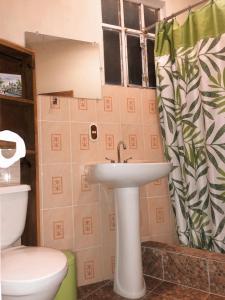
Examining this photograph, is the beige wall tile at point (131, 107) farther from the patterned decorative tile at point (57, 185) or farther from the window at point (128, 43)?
the patterned decorative tile at point (57, 185)

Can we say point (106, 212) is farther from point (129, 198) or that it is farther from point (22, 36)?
point (22, 36)

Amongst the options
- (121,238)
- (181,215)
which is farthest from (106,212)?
(181,215)

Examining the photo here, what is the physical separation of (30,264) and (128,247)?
0.69 m

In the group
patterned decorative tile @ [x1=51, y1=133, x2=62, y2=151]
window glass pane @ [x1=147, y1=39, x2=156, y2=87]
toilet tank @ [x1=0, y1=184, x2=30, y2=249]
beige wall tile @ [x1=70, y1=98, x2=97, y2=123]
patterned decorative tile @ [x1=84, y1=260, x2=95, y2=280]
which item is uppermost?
window glass pane @ [x1=147, y1=39, x2=156, y2=87]

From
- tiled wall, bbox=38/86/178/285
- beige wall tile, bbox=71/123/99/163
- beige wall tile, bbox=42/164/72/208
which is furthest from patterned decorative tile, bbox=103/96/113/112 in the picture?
beige wall tile, bbox=42/164/72/208

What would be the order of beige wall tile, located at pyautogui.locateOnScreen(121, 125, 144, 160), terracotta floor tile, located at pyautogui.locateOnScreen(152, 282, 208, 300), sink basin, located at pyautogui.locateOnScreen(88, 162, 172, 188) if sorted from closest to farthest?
sink basin, located at pyautogui.locateOnScreen(88, 162, 172, 188) → terracotta floor tile, located at pyautogui.locateOnScreen(152, 282, 208, 300) → beige wall tile, located at pyautogui.locateOnScreen(121, 125, 144, 160)

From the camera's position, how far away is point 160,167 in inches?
65.6

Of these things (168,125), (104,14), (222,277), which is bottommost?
(222,277)

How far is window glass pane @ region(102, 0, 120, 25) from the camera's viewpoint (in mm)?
2281

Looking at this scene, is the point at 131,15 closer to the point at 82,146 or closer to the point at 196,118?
the point at 196,118

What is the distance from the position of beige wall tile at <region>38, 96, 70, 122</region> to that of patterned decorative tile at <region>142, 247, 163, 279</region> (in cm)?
114

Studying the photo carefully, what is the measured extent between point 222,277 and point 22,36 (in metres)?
2.02

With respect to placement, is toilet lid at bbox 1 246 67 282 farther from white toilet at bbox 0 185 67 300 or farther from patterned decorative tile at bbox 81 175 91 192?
patterned decorative tile at bbox 81 175 91 192

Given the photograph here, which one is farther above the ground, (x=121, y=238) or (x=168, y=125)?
(x=168, y=125)
